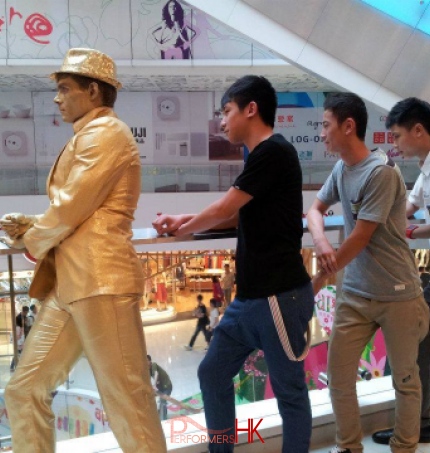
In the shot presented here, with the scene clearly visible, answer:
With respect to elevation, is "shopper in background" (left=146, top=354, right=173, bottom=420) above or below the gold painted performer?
below

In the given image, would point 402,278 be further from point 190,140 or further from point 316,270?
point 190,140

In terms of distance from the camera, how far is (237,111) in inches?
68.0

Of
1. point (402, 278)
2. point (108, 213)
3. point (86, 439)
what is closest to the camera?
point (108, 213)

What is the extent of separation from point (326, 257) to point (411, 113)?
27.0 inches

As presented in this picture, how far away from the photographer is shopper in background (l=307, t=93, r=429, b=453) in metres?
1.89

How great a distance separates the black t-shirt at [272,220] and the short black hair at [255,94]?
98mm

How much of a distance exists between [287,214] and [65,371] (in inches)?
32.1

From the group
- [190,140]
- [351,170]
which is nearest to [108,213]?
[351,170]

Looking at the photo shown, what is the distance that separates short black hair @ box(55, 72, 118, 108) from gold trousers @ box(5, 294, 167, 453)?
1.92 ft

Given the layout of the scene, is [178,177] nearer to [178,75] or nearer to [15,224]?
[178,75]

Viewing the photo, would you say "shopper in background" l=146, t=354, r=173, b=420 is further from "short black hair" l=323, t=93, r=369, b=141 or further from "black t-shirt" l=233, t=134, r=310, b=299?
"short black hair" l=323, t=93, r=369, b=141

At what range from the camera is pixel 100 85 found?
1.64m

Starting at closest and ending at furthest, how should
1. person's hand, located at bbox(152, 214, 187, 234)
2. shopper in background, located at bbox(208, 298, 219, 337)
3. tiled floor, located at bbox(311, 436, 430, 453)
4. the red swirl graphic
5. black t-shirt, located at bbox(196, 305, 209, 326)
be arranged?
person's hand, located at bbox(152, 214, 187, 234)
tiled floor, located at bbox(311, 436, 430, 453)
shopper in background, located at bbox(208, 298, 219, 337)
black t-shirt, located at bbox(196, 305, 209, 326)
the red swirl graphic

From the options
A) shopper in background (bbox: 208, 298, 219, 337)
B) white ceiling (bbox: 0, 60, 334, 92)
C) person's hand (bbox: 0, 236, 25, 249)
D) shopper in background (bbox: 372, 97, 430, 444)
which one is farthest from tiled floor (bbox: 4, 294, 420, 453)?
white ceiling (bbox: 0, 60, 334, 92)
